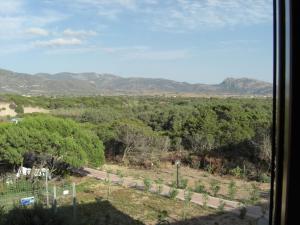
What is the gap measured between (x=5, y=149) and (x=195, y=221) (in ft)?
16.5

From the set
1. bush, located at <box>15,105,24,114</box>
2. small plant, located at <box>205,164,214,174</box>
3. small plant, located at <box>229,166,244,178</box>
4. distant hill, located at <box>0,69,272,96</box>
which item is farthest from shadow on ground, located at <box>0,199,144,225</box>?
distant hill, located at <box>0,69,272,96</box>

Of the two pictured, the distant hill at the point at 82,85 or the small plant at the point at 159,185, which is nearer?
the small plant at the point at 159,185

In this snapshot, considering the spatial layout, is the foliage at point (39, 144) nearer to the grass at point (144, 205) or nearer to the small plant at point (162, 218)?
the grass at point (144, 205)

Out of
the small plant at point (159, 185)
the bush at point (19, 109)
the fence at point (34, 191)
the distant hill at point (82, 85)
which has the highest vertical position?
the distant hill at point (82, 85)

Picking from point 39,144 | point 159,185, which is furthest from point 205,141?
point 39,144

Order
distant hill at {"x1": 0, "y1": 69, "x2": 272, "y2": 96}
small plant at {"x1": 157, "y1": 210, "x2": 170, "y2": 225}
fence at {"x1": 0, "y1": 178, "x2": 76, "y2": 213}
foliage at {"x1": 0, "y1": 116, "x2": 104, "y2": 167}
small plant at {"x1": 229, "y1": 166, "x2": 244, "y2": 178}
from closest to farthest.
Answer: small plant at {"x1": 157, "y1": 210, "x2": 170, "y2": 225} < fence at {"x1": 0, "y1": 178, "x2": 76, "y2": 213} < foliage at {"x1": 0, "y1": 116, "x2": 104, "y2": 167} < small plant at {"x1": 229, "y1": 166, "x2": 244, "y2": 178} < distant hill at {"x1": 0, "y1": 69, "x2": 272, "y2": 96}

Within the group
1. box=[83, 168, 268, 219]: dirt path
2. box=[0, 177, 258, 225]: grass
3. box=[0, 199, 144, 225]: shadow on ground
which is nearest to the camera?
box=[0, 199, 144, 225]: shadow on ground

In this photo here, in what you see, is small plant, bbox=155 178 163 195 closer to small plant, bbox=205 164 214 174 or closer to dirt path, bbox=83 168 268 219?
dirt path, bbox=83 168 268 219

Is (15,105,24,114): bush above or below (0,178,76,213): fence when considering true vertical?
above

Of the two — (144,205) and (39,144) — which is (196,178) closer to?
(144,205)

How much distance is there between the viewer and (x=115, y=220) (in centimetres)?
656

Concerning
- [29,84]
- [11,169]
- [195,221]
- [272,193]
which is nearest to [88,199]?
[195,221]

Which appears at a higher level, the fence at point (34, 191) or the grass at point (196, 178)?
the fence at point (34, 191)

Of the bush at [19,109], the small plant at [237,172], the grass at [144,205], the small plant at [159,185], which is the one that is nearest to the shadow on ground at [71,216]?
the grass at [144,205]
